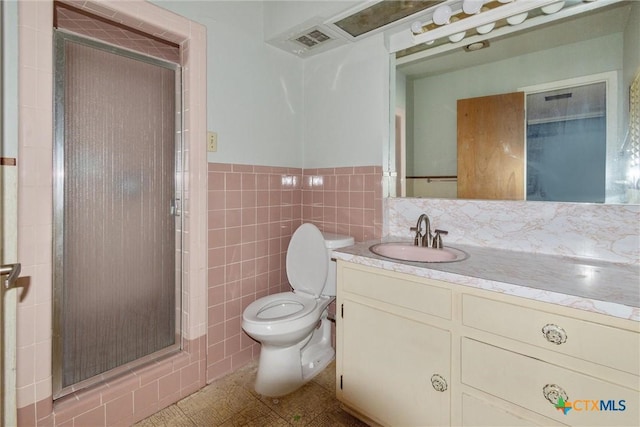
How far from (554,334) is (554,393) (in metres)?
0.18

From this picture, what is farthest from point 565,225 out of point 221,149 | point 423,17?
point 221,149

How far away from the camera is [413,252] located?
1662 mm

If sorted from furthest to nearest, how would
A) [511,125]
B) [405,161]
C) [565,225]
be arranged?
[405,161] → [511,125] → [565,225]

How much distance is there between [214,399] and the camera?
166cm

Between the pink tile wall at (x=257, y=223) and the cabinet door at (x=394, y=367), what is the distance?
70cm

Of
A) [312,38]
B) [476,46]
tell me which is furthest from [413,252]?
[312,38]

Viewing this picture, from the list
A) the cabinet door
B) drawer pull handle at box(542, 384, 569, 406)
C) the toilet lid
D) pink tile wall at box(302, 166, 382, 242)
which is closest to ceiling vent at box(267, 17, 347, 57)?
pink tile wall at box(302, 166, 382, 242)

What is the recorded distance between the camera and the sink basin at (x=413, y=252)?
1.54 meters

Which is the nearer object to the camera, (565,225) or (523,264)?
(523,264)

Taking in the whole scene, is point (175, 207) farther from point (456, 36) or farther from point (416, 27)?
point (456, 36)

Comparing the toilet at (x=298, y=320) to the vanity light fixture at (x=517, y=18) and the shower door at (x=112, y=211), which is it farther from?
the vanity light fixture at (x=517, y=18)

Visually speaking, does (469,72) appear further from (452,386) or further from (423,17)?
(452,386)

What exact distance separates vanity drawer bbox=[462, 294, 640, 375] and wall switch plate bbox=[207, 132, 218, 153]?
146 centimetres

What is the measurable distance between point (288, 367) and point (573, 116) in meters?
1.87
